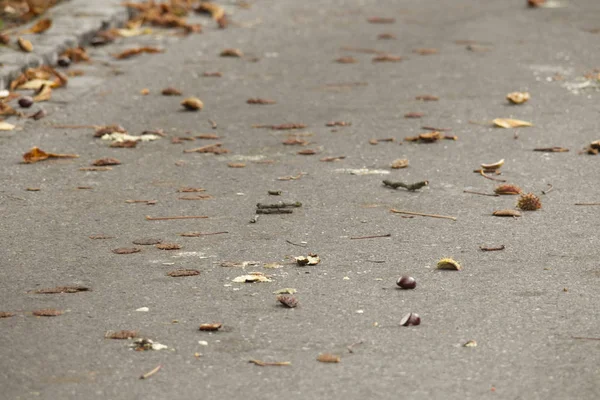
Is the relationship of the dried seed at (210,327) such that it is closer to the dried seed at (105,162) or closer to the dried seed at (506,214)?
the dried seed at (506,214)

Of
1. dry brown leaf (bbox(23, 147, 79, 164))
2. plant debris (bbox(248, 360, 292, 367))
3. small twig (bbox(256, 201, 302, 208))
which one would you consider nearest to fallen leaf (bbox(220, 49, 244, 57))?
dry brown leaf (bbox(23, 147, 79, 164))

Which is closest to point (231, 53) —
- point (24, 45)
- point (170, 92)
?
point (170, 92)

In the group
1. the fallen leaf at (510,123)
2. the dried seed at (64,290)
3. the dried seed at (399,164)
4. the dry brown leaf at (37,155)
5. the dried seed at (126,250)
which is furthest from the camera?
the fallen leaf at (510,123)

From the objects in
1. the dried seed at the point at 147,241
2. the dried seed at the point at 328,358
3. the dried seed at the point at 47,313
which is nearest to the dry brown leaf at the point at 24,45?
the dried seed at the point at 147,241

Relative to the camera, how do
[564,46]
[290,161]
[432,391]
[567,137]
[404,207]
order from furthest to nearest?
[564,46]
[567,137]
[290,161]
[404,207]
[432,391]

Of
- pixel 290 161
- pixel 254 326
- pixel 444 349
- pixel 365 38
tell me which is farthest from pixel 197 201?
pixel 365 38

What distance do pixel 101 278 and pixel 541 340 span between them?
60.6 inches

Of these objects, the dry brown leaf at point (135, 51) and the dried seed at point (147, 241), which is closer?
the dried seed at point (147, 241)

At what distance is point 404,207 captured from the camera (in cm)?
462

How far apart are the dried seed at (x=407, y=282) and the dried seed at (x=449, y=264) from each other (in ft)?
0.75

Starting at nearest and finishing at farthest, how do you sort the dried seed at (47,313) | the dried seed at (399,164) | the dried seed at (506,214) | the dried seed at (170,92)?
the dried seed at (47,313) < the dried seed at (506,214) < the dried seed at (399,164) < the dried seed at (170,92)

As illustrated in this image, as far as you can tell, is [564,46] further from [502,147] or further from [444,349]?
[444,349]

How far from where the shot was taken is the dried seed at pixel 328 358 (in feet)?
10.0

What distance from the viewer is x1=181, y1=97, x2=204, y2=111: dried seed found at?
6.37 metres
